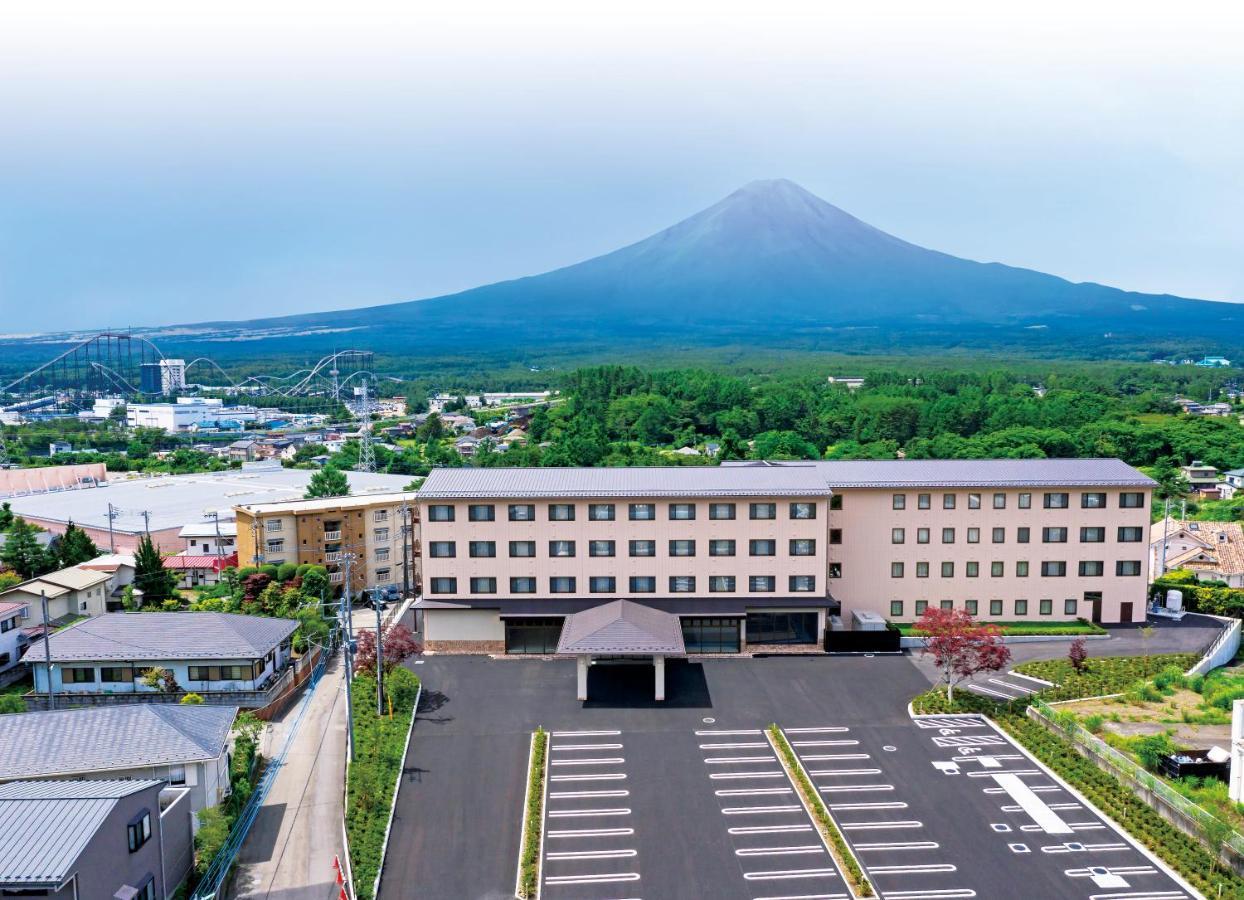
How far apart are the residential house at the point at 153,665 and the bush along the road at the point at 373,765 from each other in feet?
8.77

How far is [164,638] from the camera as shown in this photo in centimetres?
2523

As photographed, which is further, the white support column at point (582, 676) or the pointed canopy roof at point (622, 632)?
the white support column at point (582, 676)

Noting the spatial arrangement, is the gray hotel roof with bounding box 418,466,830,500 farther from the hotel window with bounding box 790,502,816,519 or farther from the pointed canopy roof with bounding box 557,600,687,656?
the pointed canopy roof with bounding box 557,600,687,656

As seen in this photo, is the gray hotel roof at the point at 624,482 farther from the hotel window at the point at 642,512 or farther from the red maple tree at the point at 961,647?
the red maple tree at the point at 961,647

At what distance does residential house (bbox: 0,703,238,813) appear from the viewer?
1800 cm

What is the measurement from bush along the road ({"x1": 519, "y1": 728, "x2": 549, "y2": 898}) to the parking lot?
21 cm

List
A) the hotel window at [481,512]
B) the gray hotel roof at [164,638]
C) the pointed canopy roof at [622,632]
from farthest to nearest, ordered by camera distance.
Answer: the hotel window at [481,512] → the gray hotel roof at [164,638] → the pointed canopy roof at [622,632]

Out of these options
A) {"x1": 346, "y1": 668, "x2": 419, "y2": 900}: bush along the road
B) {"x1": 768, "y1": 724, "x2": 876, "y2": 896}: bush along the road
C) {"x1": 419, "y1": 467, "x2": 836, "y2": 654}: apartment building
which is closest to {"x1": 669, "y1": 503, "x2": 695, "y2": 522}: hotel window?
{"x1": 419, "y1": 467, "x2": 836, "y2": 654}: apartment building

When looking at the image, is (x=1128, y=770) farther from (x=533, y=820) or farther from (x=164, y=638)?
(x=164, y=638)

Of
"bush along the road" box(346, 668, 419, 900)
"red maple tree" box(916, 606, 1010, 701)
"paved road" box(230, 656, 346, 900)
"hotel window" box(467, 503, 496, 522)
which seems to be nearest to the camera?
"paved road" box(230, 656, 346, 900)

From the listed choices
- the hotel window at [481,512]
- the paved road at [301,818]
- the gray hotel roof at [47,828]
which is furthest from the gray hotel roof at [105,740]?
the hotel window at [481,512]

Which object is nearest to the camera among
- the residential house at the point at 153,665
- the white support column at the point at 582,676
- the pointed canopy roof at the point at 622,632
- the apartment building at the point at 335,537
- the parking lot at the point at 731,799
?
the parking lot at the point at 731,799

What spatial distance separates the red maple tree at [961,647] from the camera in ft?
75.9

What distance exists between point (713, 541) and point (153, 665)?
48.7 ft
